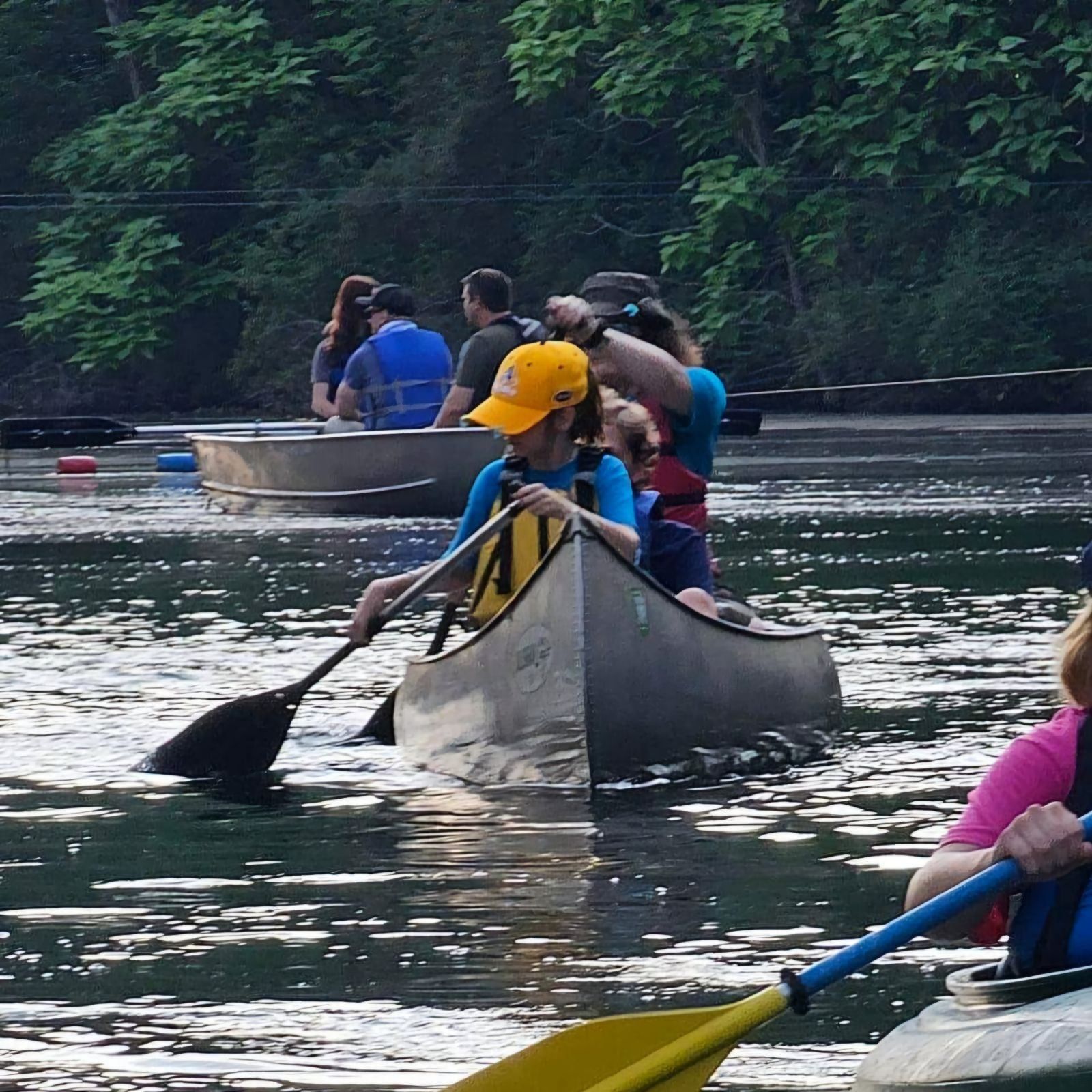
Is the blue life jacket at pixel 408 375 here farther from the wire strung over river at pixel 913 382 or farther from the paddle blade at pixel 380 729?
the paddle blade at pixel 380 729

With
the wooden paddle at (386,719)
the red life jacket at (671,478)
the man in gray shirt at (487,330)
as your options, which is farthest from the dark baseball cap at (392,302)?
the red life jacket at (671,478)

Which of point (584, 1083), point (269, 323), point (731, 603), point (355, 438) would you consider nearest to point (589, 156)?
point (269, 323)

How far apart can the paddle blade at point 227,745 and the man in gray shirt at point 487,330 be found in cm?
664

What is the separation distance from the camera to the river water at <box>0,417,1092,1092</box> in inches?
207

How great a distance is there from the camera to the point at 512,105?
44844 millimetres

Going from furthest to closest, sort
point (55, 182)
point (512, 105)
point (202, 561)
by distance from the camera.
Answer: point (55, 182) → point (512, 105) → point (202, 561)

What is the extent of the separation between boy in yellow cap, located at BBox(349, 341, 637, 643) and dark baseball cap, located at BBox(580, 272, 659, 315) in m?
0.73

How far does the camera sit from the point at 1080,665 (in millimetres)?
3869

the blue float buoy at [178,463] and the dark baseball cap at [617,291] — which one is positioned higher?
the dark baseball cap at [617,291]

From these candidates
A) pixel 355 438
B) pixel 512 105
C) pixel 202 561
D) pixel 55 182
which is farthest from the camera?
pixel 55 182

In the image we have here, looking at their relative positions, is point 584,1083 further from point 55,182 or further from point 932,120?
point 55,182

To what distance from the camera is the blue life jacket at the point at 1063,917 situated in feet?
12.7

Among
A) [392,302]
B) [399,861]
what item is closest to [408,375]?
[392,302]

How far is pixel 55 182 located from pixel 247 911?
147 feet
